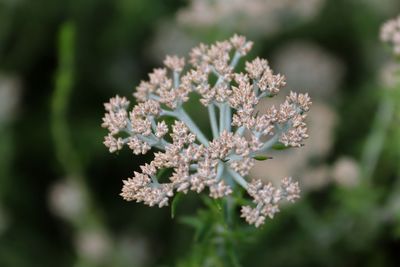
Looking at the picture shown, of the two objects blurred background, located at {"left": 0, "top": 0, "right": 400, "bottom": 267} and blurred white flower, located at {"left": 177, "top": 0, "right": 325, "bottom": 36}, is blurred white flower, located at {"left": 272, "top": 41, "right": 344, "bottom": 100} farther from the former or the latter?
blurred white flower, located at {"left": 177, "top": 0, "right": 325, "bottom": 36}

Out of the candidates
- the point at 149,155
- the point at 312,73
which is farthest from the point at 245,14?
the point at 149,155

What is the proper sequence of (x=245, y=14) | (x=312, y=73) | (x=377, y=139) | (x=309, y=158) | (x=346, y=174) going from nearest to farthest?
(x=346, y=174) → (x=377, y=139) → (x=309, y=158) → (x=245, y=14) → (x=312, y=73)

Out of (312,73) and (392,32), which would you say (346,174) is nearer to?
(392,32)

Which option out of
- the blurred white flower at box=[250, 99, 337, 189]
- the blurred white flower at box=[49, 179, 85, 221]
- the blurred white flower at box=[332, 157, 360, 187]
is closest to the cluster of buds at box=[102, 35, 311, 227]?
the blurred white flower at box=[332, 157, 360, 187]

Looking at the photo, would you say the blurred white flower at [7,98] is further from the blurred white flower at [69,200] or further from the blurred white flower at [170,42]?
the blurred white flower at [170,42]

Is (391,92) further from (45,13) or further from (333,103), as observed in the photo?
(45,13)

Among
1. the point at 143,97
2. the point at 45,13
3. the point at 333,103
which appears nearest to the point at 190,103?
the point at 333,103
